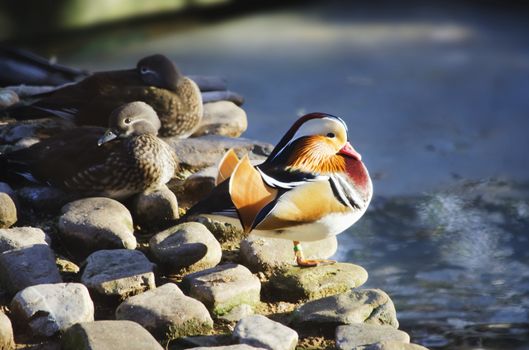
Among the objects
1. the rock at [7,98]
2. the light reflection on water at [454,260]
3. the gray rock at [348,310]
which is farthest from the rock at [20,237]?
the rock at [7,98]

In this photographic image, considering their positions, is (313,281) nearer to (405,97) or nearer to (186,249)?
(186,249)

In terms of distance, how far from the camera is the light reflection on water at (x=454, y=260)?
2.62m

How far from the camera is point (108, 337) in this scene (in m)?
1.88

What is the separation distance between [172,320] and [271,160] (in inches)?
19.5

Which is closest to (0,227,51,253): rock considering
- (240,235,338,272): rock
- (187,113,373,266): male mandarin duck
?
(187,113,373,266): male mandarin duck

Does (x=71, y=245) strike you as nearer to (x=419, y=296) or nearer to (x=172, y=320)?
(x=172, y=320)

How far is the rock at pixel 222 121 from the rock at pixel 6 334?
142 centimetres

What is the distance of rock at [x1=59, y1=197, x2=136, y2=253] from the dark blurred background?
0.78 m

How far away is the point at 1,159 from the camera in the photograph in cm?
271

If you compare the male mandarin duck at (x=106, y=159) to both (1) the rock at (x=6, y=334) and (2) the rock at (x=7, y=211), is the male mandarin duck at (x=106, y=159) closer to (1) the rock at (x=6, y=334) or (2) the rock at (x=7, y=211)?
(2) the rock at (x=7, y=211)

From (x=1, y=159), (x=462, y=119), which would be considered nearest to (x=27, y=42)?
(x=462, y=119)

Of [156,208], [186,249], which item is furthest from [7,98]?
[186,249]

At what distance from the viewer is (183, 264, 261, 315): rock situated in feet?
7.08

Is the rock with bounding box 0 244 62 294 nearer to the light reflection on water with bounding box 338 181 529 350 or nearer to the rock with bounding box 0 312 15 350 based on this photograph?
the rock with bounding box 0 312 15 350
